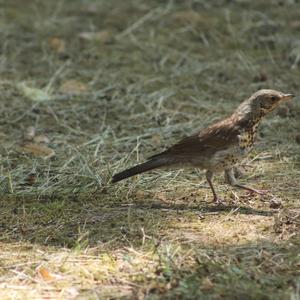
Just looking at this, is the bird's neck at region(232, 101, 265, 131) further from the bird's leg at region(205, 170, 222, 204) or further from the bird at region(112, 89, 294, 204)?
the bird's leg at region(205, 170, 222, 204)

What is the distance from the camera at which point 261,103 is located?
5.99 m

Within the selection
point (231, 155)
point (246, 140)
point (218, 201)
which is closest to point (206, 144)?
point (231, 155)

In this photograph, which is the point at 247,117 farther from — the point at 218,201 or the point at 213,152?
the point at 218,201

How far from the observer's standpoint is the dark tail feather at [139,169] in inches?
223

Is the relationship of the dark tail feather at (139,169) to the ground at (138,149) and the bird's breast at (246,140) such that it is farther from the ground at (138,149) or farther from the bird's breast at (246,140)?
the bird's breast at (246,140)

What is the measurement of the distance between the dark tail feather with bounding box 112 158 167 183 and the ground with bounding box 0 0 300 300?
21 centimetres

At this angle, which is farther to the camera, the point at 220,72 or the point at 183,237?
the point at 220,72

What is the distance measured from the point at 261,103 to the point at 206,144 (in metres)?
0.58

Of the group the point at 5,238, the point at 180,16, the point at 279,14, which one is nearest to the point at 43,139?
the point at 5,238

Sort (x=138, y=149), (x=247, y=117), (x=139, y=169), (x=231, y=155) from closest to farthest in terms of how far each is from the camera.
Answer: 1. (x=139, y=169)
2. (x=231, y=155)
3. (x=247, y=117)
4. (x=138, y=149)

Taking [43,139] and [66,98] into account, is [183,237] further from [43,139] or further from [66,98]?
[66,98]

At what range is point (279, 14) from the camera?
10.4m

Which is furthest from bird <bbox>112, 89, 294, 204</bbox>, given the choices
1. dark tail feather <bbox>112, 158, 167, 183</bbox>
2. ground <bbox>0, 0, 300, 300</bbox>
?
ground <bbox>0, 0, 300, 300</bbox>

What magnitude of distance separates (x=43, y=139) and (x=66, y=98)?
3.38 ft
